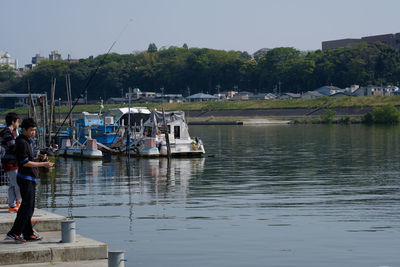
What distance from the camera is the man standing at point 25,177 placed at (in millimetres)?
13131

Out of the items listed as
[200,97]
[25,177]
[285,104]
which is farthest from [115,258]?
[200,97]

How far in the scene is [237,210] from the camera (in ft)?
71.6

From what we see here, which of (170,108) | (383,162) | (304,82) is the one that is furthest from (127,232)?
(304,82)

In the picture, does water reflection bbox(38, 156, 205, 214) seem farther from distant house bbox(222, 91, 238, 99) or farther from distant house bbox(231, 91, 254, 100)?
distant house bbox(222, 91, 238, 99)

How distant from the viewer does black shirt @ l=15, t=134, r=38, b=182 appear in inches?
518

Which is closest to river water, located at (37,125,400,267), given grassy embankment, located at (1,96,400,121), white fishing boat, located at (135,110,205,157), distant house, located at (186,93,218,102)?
white fishing boat, located at (135,110,205,157)

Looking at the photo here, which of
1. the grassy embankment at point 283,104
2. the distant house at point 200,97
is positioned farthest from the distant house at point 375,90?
the distant house at point 200,97

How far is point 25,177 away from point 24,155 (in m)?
0.40

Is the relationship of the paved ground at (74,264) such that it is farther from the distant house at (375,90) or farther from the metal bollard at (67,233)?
the distant house at (375,90)

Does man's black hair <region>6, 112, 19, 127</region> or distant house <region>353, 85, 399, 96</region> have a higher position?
distant house <region>353, 85, 399, 96</region>

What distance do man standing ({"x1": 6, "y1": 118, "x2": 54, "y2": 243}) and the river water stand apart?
235 centimetres

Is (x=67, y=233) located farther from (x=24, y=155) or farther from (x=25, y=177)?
(x=24, y=155)

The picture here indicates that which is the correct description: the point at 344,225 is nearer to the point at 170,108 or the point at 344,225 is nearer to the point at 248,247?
the point at 248,247

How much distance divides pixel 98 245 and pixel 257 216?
325 inches
